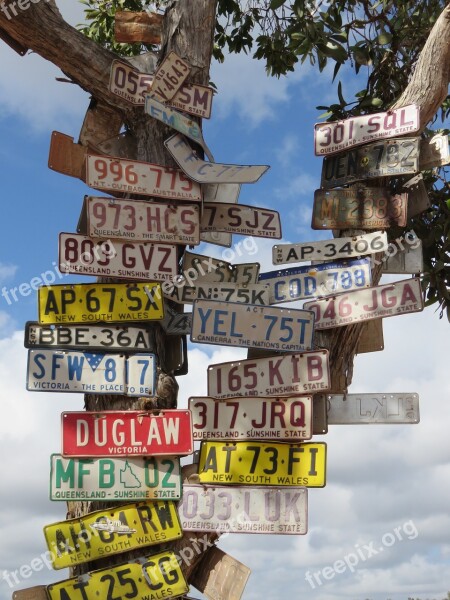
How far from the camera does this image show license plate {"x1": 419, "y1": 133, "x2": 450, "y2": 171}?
20.5ft

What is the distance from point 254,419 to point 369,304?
1.10 meters

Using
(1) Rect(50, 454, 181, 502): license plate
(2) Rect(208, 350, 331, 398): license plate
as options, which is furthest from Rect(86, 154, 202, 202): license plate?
(1) Rect(50, 454, 181, 502): license plate

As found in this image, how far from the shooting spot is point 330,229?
A: 20.7 ft

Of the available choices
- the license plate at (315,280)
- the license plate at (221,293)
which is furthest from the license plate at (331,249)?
the license plate at (221,293)

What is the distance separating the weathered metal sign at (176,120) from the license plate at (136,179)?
1.13 feet

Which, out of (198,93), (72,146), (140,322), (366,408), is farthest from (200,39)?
(366,408)

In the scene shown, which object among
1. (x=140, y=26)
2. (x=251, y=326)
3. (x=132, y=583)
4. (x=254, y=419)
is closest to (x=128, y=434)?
(x=254, y=419)

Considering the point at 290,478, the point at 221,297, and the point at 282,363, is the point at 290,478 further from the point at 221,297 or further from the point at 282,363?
the point at 221,297

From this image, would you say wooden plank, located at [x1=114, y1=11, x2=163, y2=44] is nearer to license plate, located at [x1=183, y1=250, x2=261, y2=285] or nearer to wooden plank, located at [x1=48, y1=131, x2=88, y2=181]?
wooden plank, located at [x1=48, y1=131, x2=88, y2=181]

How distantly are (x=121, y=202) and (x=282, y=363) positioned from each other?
60.1 inches

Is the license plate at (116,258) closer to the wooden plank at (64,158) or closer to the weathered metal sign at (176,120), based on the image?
the wooden plank at (64,158)

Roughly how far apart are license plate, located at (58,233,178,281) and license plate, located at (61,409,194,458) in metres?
0.93

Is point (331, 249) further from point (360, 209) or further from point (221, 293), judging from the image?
point (221, 293)

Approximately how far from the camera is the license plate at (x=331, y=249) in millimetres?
6035
